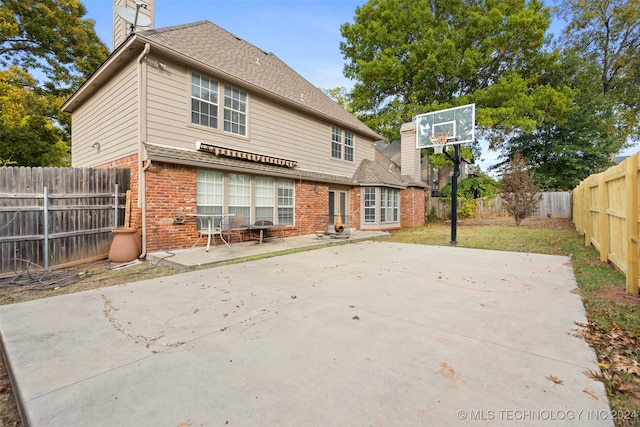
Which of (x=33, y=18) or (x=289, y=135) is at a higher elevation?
(x=33, y=18)

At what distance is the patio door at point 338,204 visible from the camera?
13.7 m

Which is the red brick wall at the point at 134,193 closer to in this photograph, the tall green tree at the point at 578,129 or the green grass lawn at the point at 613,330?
the green grass lawn at the point at 613,330

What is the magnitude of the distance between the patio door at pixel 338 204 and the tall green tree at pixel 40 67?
14271 millimetres

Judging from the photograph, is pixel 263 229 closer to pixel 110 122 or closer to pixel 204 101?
pixel 204 101

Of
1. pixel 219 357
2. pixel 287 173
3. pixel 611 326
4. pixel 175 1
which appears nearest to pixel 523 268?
pixel 611 326

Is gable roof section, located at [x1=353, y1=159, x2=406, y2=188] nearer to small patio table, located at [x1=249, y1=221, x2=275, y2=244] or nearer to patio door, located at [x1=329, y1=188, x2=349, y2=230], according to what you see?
patio door, located at [x1=329, y1=188, x2=349, y2=230]

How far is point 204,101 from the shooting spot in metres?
8.53

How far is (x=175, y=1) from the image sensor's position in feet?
33.9

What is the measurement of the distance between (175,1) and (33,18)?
10.2 m

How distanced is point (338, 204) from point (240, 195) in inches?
224

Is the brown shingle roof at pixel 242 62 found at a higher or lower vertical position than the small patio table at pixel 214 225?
higher

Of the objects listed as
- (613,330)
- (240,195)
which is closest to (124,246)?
(240,195)

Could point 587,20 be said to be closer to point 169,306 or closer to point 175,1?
point 175,1

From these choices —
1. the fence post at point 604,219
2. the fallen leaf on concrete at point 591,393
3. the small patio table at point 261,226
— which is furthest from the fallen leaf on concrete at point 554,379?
the small patio table at point 261,226
